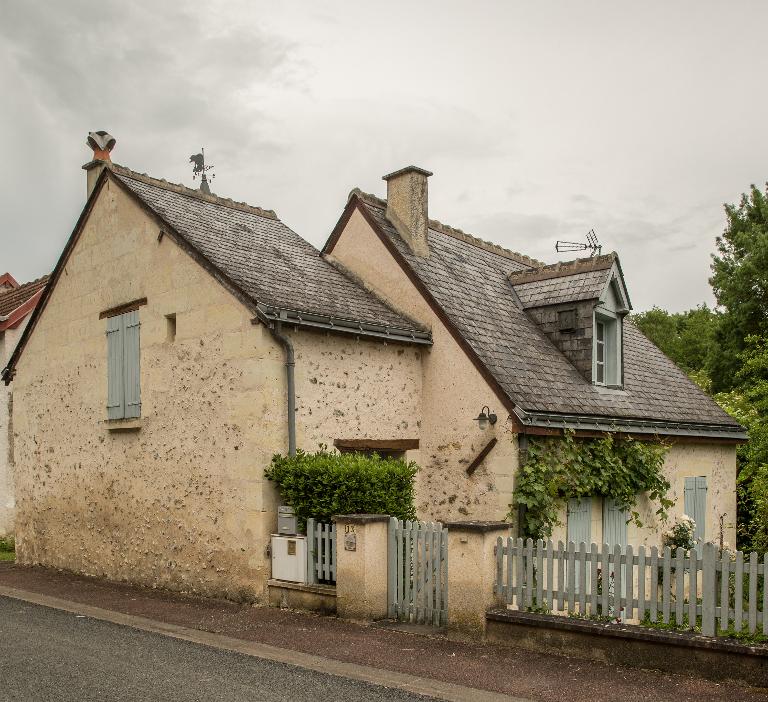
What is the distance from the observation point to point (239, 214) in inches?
636

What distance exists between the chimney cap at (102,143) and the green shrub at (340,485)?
7.71m

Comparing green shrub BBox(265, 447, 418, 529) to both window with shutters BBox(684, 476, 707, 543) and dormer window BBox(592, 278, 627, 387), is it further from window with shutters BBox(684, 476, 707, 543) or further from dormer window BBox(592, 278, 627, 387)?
window with shutters BBox(684, 476, 707, 543)

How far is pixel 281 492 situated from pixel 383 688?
453cm

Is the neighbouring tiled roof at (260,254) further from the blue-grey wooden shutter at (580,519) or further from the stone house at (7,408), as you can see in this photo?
the stone house at (7,408)

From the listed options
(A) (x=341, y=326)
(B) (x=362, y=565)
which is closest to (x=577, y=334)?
(A) (x=341, y=326)

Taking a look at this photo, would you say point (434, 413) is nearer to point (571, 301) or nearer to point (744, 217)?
point (571, 301)

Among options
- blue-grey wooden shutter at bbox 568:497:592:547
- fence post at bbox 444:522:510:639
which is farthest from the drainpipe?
blue-grey wooden shutter at bbox 568:497:592:547

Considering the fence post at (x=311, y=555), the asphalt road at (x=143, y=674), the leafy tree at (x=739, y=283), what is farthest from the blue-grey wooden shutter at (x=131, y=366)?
the leafy tree at (x=739, y=283)

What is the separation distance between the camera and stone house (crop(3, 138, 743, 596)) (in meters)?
12.0

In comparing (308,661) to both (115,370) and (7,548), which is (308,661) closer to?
(115,370)

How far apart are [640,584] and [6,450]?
55.5 ft

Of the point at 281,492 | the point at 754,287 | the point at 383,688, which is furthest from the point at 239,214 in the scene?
the point at 754,287

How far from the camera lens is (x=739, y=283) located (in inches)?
1278

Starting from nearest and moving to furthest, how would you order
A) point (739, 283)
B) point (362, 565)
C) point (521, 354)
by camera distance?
point (362, 565), point (521, 354), point (739, 283)
